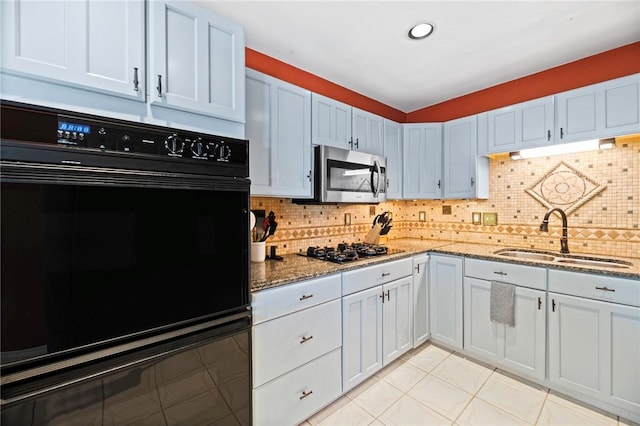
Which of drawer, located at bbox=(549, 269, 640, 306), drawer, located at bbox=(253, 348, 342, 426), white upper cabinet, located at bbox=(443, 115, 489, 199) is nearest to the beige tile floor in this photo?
drawer, located at bbox=(253, 348, 342, 426)

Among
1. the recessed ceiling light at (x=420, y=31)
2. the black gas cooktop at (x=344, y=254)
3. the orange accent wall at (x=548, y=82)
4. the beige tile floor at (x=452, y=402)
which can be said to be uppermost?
the recessed ceiling light at (x=420, y=31)

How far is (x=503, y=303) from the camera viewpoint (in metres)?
2.20

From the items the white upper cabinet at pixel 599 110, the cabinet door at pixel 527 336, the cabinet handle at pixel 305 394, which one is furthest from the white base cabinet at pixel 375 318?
the white upper cabinet at pixel 599 110

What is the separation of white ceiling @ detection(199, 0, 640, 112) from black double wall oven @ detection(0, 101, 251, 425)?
102cm

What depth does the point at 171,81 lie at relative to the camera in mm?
1243

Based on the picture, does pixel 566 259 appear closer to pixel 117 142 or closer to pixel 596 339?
pixel 596 339

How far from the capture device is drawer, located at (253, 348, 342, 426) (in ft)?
5.00

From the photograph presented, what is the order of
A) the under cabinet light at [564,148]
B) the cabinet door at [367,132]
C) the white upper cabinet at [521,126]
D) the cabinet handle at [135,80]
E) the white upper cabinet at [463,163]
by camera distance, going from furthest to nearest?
the white upper cabinet at [463,163] → the cabinet door at [367,132] → the white upper cabinet at [521,126] → the under cabinet light at [564,148] → the cabinet handle at [135,80]

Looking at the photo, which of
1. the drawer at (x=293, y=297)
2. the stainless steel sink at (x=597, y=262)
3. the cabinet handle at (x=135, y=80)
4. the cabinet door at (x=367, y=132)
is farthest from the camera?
the cabinet door at (x=367, y=132)

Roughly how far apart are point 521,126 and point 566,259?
3.82ft

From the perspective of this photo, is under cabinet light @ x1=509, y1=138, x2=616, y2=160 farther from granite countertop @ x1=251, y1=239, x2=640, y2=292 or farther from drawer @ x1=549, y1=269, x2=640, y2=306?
drawer @ x1=549, y1=269, x2=640, y2=306

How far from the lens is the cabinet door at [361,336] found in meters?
1.94

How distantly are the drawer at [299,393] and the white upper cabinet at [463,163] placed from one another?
198cm

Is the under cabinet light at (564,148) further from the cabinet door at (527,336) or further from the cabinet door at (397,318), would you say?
the cabinet door at (397,318)
